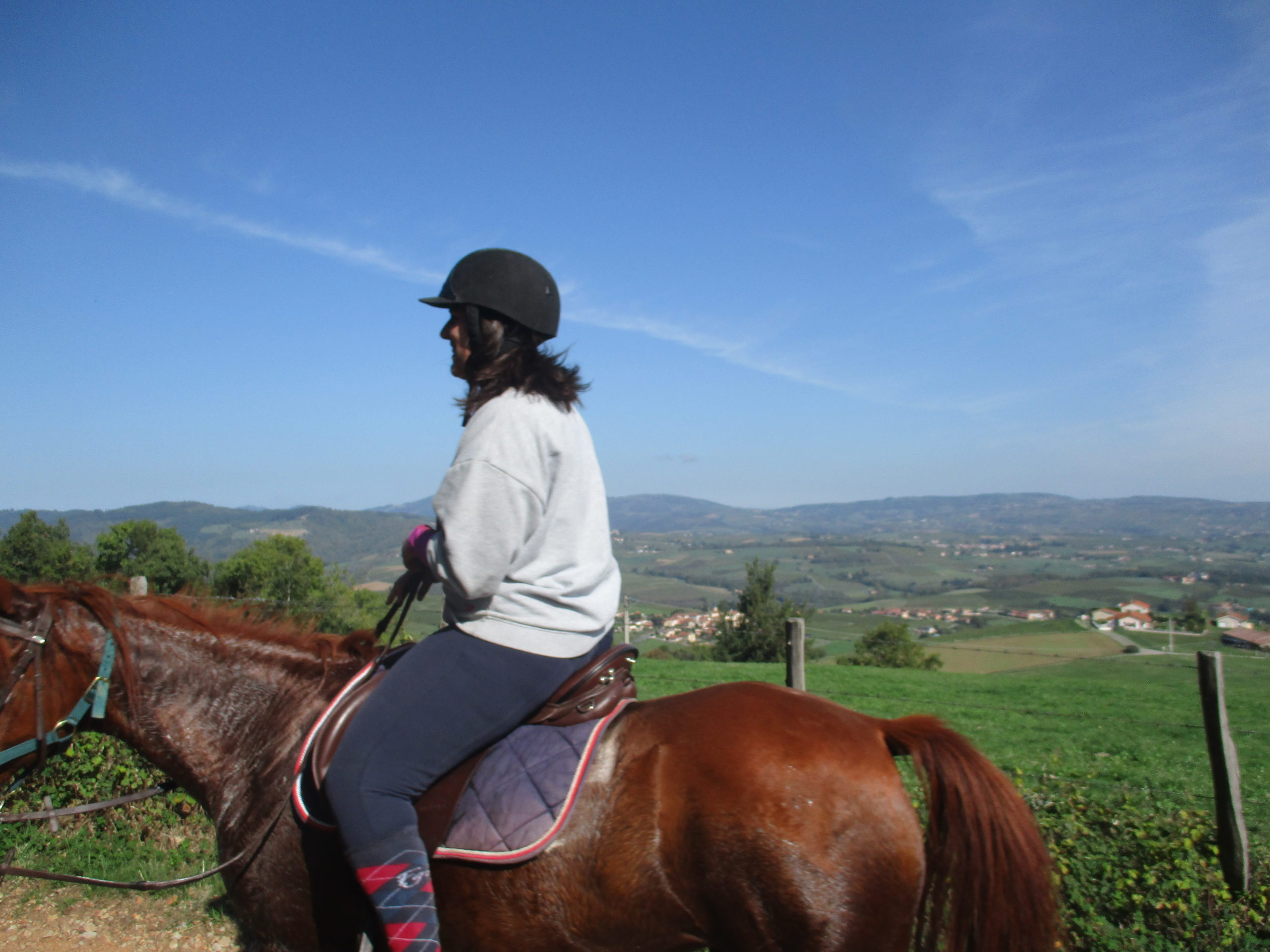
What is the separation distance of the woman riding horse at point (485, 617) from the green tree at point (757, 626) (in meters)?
26.4

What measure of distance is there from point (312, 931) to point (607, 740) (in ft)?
3.62

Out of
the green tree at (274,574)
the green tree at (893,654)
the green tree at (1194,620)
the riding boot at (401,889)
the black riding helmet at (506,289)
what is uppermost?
the black riding helmet at (506,289)

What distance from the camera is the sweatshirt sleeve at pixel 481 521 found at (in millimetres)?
2020

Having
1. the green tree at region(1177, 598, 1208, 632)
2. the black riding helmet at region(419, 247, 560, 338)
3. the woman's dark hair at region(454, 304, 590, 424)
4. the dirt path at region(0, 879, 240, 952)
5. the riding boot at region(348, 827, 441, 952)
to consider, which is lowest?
the green tree at region(1177, 598, 1208, 632)

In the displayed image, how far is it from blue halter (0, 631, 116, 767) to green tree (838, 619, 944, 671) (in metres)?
27.9

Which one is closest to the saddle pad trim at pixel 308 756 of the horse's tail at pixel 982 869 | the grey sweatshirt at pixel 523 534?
the grey sweatshirt at pixel 523 534

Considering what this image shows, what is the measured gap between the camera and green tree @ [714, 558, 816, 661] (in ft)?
92.8

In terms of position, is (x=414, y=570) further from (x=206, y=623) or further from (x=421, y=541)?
(x=206, y=623)

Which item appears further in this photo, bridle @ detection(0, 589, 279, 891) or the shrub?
the shrub

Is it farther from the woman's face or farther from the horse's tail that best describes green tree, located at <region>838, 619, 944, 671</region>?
the woman's face

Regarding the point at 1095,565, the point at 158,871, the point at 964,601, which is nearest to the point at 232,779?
the point at 158,871

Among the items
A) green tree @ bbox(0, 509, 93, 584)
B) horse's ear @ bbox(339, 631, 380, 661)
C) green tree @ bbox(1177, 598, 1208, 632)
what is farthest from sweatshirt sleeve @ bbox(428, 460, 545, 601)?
green tree @ bbox(1177, 598, 1208, 632)

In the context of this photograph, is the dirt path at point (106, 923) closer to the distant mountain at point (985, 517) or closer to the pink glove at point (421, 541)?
the pink glove at point (421, 541)

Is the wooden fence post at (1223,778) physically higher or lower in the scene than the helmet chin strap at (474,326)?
lower
